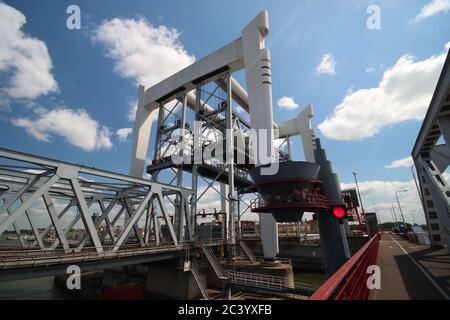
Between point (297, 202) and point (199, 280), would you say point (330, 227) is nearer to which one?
point (297, 202)

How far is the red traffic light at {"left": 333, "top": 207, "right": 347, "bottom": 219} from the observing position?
1134cm

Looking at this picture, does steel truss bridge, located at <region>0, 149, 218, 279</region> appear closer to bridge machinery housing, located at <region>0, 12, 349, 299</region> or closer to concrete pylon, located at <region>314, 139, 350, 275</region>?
bridge machinery housing, located at <region>0, 12, 349, 299</region>

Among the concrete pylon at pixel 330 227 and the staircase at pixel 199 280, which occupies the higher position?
the concrete pylon at pixel 330 227

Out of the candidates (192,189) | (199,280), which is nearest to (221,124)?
(192,189)

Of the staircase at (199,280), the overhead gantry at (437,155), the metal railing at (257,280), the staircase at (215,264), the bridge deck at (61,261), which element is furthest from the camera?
the staircase at (215,264)

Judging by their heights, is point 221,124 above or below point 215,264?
above

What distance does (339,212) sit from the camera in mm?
11508

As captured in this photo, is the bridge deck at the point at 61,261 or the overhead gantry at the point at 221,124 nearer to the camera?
the bridge deck at the point at 61,261

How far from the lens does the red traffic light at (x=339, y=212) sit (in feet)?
37.2

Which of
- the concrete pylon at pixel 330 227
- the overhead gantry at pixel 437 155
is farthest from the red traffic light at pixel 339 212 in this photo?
the overhead gantry at pixel 437 155

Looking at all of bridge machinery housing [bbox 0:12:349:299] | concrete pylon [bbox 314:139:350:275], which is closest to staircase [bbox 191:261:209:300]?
bridge machinery housing [bbox 0:12:349:299]

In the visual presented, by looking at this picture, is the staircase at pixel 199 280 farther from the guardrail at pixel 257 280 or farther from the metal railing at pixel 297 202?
the metal railing at pixel 297 202

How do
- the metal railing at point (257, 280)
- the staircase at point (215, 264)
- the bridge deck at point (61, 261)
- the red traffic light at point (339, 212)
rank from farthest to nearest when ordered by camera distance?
the staircase at point (215, 264)
the metal railing at point (257, 280)
the bridge deck at point (61, 261)
the red traffic light at point (339, 212)
